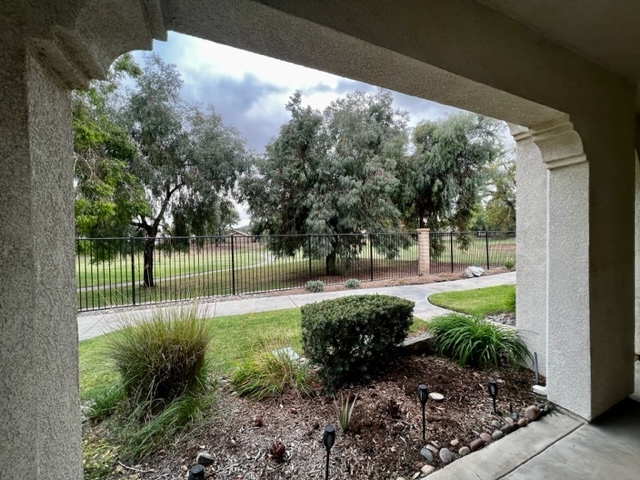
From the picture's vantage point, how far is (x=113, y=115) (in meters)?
8.02

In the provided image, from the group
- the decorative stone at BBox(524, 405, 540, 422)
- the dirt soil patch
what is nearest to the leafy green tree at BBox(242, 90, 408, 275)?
the dirt soil patch

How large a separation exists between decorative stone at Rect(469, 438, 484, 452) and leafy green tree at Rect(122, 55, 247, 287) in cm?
805

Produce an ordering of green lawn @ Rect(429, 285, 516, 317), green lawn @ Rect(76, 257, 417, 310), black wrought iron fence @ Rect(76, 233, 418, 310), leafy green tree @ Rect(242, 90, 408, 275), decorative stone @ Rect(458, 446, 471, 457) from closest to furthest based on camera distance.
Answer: decorative stone @ Rect(458, 446, 471, 457), green lawn @ Rect(429, 285, 516, 317), black wrought iron fence @ Rect(76, 233, 418, 310), green lawn @ Rect(76, 257, 417, 310), leafy green tree @ Rect(242, 90, 408, 275)

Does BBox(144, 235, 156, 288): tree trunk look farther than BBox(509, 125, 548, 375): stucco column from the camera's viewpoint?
Yes

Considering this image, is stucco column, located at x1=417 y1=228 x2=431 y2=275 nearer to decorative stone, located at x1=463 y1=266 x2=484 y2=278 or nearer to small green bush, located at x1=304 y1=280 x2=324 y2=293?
decorative stone, located at x1=463 y1=266 x2=484 y2=278

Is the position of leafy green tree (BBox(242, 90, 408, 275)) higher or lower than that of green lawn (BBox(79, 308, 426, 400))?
higher

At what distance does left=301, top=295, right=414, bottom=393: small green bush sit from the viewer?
2.40m

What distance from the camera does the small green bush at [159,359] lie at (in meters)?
2.11

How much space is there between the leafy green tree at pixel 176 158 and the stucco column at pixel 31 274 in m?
7.82

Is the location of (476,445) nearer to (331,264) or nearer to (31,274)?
(31,274)

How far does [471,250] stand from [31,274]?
40.9 ft

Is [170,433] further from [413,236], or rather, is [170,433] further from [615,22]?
[413,236]

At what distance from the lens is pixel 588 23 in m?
1.59

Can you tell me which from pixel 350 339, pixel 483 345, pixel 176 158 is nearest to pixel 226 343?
pixel 350 339
